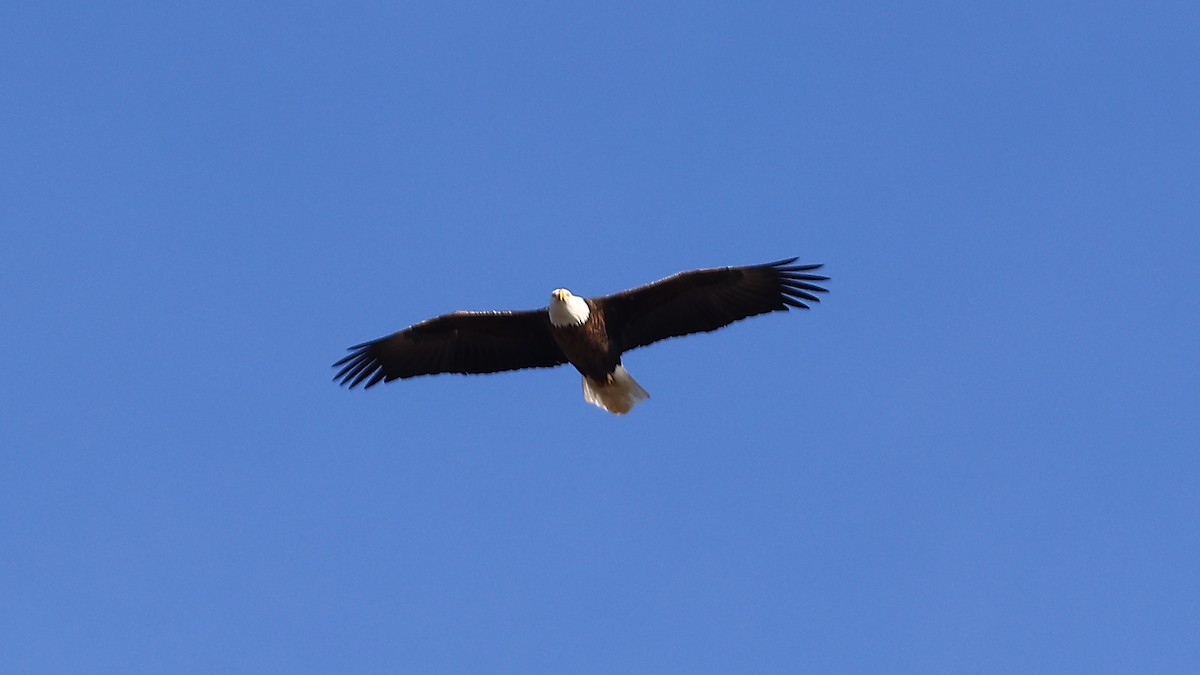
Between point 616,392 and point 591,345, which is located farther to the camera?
point 616,392

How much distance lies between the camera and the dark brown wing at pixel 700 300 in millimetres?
15125

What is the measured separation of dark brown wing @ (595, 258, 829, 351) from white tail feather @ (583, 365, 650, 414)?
47cm

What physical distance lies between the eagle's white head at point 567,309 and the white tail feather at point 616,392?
953 mm

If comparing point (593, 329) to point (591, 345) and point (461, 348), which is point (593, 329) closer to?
point (591, 345)

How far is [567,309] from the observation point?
1493 centimetres

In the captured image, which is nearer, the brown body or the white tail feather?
the brown body

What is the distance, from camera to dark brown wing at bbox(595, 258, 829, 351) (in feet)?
49.6

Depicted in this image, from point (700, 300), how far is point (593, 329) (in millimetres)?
995

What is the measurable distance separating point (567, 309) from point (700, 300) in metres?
1.25

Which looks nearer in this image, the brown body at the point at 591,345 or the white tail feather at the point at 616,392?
the brown body at the point at 591,345

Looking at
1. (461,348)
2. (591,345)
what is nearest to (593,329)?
(591,345)

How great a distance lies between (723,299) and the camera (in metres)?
15.4

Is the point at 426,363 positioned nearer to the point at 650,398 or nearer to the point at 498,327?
the point at 498,327

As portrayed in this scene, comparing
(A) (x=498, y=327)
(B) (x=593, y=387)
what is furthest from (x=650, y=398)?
(A) (x=498, y=327)
